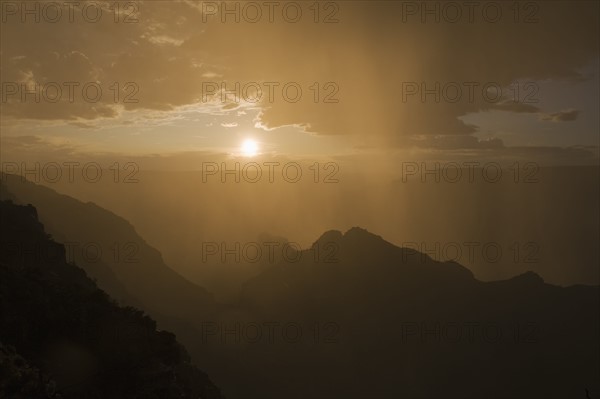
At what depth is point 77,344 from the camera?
2289cm

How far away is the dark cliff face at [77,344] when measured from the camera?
20312 millimetres

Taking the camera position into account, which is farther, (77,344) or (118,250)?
(118,250)

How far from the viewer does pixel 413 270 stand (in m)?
125

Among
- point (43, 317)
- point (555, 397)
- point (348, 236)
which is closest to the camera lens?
point (43, 317)

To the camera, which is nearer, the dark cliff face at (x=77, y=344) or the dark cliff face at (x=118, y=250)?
the dark cliff face at (x=77, y=344)

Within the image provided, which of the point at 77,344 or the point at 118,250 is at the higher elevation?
the point at 77,344

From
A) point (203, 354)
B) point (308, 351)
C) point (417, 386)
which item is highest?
point (203, 354)

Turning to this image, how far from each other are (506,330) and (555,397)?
77.0ft

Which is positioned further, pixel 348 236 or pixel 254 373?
pixel 348 236

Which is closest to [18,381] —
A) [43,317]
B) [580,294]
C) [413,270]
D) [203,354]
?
[43,317]

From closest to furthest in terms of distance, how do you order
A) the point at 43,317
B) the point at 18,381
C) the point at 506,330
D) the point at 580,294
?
1. the point at 18,381
2. the point at 43,317
3. the point at 506,330
4. the point at 580,294

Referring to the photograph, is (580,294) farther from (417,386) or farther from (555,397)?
(417,386)

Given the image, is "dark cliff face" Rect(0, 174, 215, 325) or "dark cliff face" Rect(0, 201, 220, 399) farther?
"dark cliff face" Rect(0, 174, 215, 325)

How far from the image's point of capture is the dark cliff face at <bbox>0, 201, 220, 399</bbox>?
20.3 metres
